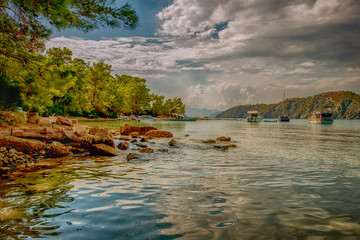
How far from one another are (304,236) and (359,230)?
1058mm

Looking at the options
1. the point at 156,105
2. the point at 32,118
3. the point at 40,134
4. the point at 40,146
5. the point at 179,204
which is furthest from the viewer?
the point at 156,105

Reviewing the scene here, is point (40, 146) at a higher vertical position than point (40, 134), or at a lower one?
lower

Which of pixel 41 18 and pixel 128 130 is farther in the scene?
pixel 128 130

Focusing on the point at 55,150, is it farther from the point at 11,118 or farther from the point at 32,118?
the point at 32,118

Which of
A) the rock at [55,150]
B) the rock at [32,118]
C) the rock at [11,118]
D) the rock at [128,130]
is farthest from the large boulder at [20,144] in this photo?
the rock at [128,130]

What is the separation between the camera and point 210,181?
664cm

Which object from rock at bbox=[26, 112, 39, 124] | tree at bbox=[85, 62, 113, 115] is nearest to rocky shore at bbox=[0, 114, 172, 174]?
rock at bbox=[26, 112, 39, 124]

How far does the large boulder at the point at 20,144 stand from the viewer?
940 cm

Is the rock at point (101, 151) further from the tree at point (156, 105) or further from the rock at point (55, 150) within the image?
the tree at point (156, 105)

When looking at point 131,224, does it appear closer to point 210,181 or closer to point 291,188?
point 210,181

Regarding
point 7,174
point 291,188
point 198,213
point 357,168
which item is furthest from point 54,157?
point 357,168

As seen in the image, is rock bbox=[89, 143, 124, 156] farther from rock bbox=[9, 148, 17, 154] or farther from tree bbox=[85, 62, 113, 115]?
tree bbox=[85, 62, 113, 115]

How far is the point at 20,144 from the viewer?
966 centimetres

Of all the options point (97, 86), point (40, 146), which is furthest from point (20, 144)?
point (97, 86)
